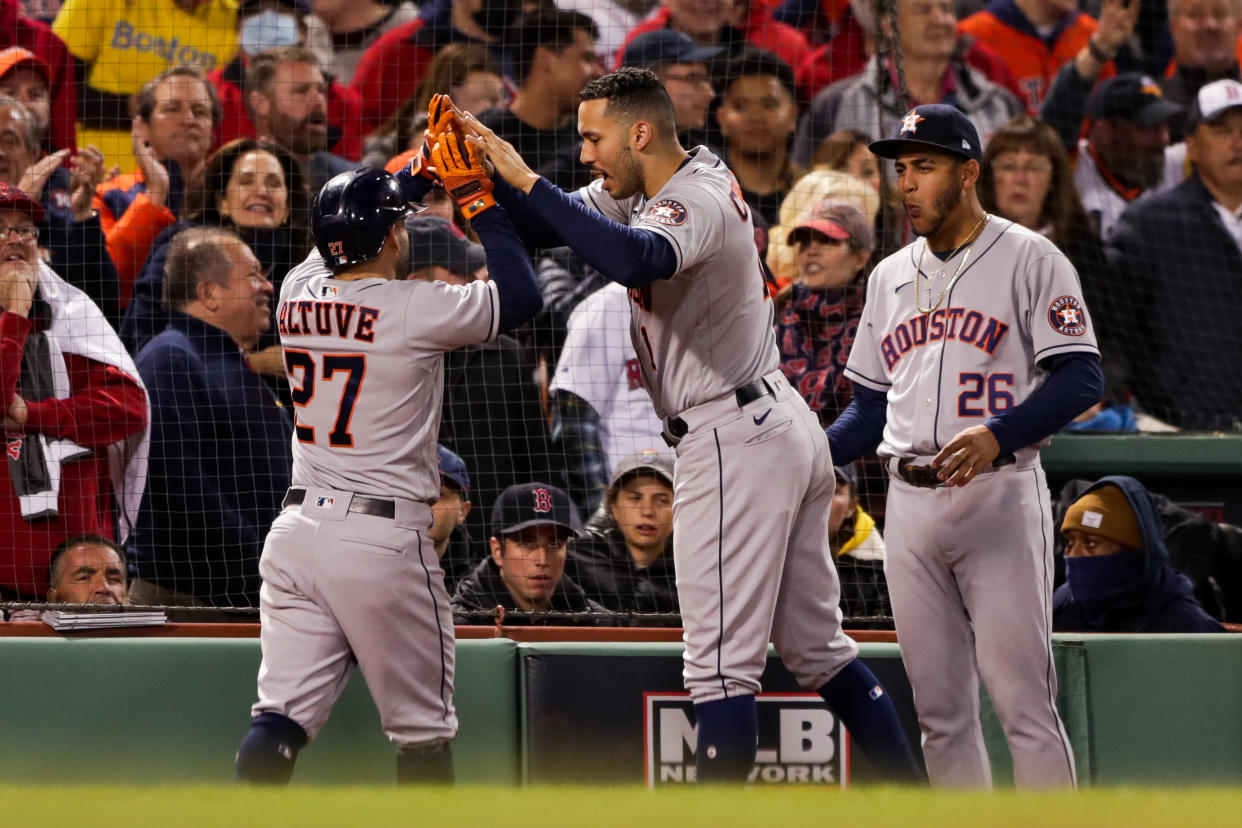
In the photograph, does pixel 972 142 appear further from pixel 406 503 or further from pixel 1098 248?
pixel 1098 248

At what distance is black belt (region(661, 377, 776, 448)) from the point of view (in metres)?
3.47

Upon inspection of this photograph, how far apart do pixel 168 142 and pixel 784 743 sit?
11.3 ft

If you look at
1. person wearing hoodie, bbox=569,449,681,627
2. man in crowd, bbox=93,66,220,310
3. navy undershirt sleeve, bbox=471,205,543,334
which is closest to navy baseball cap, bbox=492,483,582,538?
person wearing hoodie, bbox=569,449,681,627

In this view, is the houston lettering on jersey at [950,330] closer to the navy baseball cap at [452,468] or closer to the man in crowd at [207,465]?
the navy baseball cap at [452,468]

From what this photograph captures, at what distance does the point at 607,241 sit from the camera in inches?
125

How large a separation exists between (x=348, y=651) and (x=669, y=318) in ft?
3.55

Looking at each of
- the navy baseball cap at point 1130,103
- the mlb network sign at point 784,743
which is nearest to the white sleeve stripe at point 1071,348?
the mlb network sign at point 784,743

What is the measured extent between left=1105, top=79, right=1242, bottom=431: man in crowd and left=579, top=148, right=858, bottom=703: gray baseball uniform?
9.75 feet

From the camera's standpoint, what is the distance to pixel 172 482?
15.9ft

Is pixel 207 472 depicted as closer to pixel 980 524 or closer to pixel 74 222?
pixel 74 222

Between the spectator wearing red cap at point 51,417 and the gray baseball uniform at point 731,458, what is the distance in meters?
1.93

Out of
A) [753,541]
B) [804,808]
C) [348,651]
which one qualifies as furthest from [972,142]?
[804,808]

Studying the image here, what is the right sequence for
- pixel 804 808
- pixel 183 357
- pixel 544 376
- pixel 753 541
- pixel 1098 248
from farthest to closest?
pixel 1098 248
pixel 544 376
pixel 183 357
pixel 753 541
pixel 804 808

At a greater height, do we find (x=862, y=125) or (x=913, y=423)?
(x=862, y=125)
